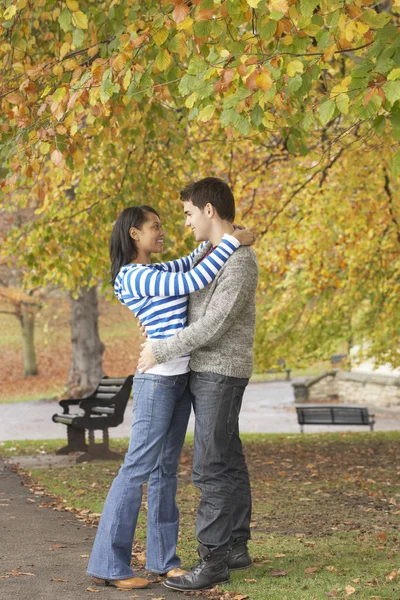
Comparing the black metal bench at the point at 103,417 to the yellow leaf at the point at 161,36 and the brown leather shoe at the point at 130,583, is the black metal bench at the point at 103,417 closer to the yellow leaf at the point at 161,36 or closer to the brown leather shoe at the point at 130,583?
the yellow leaf at the point at 161,36

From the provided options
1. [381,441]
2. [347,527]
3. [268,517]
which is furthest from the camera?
[381,441]

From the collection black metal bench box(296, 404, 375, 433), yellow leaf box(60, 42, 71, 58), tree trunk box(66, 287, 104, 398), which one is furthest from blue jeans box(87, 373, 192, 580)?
tree trunk box(66, 287, 104, 398)

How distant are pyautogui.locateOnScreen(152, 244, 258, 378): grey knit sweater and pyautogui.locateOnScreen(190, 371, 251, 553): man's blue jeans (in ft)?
0.27

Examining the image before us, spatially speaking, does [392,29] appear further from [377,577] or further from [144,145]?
[144,145]

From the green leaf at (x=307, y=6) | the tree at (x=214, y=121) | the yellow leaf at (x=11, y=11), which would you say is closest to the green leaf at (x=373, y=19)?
the tree at (x=214, y=121)

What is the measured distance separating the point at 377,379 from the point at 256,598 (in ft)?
82.4

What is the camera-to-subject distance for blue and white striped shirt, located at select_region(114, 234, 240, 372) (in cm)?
463

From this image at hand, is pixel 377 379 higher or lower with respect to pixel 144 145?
lower

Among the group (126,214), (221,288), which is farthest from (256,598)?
(126,214)

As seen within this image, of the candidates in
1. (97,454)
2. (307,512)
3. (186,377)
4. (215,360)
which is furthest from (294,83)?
(97,454)

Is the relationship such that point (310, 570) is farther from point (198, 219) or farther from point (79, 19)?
point (79, 19)

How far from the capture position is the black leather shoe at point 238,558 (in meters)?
5.14

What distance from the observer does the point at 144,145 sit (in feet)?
34.7

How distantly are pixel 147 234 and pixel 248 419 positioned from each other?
1935 centimetres
